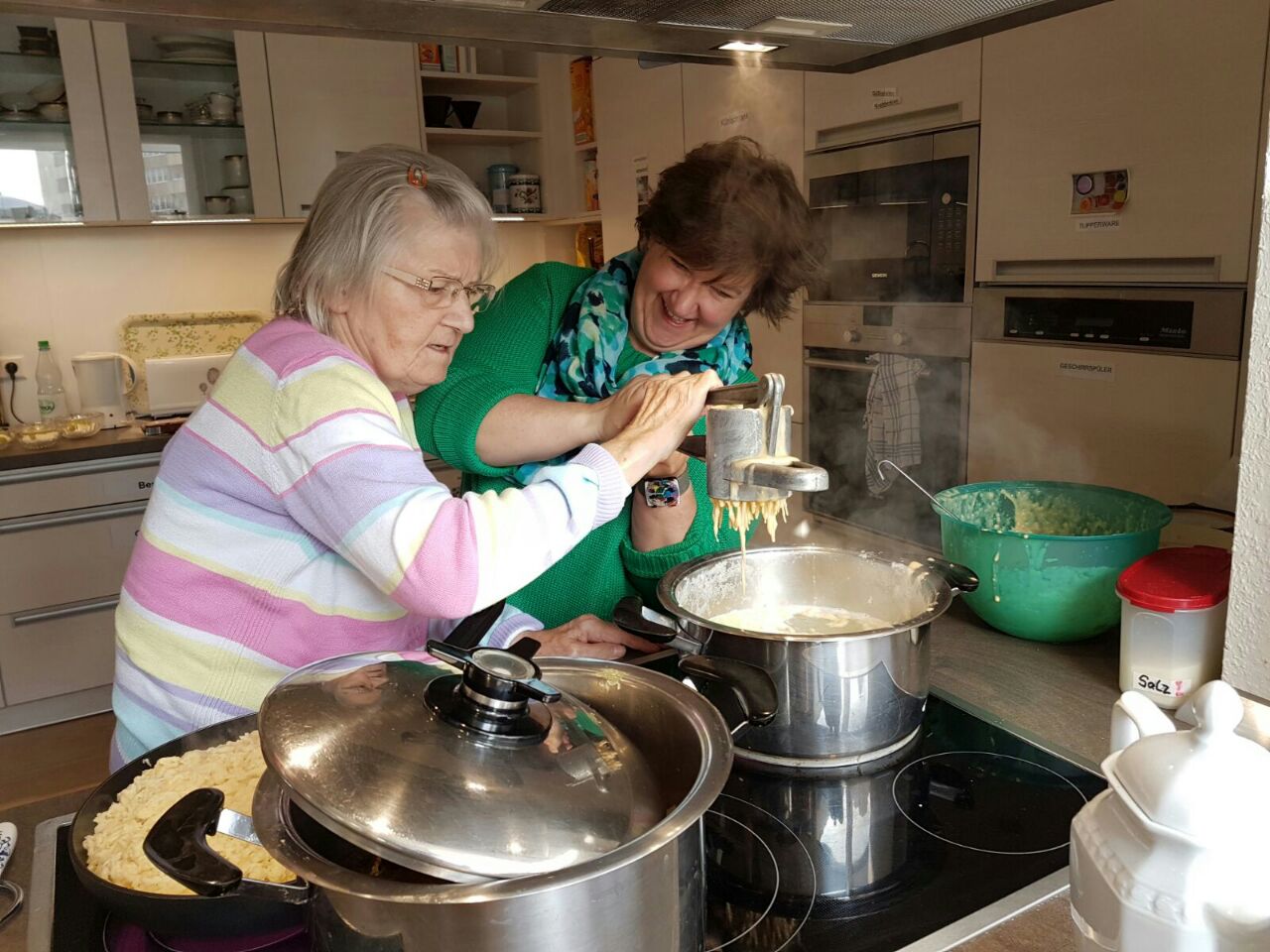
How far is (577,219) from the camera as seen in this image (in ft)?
13.6

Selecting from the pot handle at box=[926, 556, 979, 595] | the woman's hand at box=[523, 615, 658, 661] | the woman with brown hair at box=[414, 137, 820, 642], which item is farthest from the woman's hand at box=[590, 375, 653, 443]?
the pot handle at box=[926, 556, 979, 595]

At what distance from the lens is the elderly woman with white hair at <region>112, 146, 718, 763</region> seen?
853 millimetres

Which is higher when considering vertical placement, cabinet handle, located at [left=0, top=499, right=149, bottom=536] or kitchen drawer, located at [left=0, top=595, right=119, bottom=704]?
cabinet handle, located at [left=0, top=499, right=149, bottom=536]

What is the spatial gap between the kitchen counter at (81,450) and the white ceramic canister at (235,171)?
94cm

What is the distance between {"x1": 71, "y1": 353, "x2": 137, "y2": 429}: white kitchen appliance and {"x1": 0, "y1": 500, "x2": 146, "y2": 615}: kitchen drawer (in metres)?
0.49

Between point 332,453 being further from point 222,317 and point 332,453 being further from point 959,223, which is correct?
point 222,317

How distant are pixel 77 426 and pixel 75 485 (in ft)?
0.86

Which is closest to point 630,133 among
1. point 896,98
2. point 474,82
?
point 474,82

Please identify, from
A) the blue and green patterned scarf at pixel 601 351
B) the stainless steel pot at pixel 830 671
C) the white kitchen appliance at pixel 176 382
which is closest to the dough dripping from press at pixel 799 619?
the stainless steel pot at pixel 830 671

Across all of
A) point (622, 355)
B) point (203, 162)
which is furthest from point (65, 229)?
point (622, 355)

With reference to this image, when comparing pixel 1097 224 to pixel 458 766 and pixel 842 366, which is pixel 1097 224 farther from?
pixel 458 766

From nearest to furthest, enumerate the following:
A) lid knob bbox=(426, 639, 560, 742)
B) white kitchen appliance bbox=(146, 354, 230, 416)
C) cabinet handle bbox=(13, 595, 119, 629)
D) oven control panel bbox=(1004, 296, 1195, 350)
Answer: lid knob bbox=(426, 639, 560, 742) → oven control panel bbox=(1004, 296, 1195, 350) → cabinet handle bbox=(13, 595, 119, 629) → white kitchen appliance bbox=(146, 354, 230, 416)

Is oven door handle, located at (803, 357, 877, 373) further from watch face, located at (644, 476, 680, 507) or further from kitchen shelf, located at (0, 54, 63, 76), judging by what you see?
kitchen shelf, located at (0, 54, 63, 76)

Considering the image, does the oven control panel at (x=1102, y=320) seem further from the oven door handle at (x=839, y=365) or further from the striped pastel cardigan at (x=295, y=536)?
the striped pastel cardigan at (x=295, y=536)
